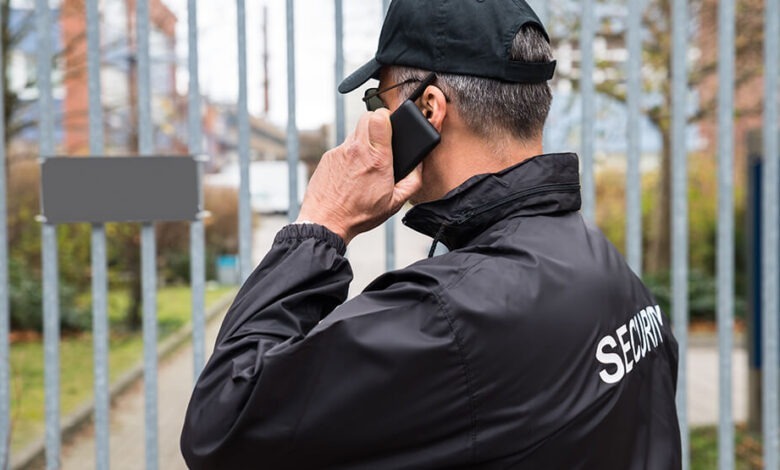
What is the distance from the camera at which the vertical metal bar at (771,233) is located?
2738 millimetres

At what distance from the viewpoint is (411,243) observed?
2941 mm

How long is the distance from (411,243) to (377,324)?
5.00 ft

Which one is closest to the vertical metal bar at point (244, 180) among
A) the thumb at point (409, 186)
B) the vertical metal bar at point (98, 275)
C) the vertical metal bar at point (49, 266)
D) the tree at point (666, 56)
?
the vertical metal bar at point (98, 275)

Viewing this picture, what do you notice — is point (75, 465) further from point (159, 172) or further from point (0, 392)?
point (159, 172)

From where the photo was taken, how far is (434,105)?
1.65 meters

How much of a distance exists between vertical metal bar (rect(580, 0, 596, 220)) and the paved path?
546 millimetres

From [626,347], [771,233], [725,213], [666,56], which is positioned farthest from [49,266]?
[666,56]

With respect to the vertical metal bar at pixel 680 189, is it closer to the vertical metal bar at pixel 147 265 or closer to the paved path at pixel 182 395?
the paved path at pixel 182 395

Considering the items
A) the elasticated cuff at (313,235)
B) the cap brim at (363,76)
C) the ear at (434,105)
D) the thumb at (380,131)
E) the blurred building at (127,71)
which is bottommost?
the elasticated cuff at (313,235)

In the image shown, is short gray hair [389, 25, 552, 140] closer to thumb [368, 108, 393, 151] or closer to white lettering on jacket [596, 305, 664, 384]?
thumb [368, 108, 393, 151]

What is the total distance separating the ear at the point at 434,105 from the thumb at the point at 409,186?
108 millimetres

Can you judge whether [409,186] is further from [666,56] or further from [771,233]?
[666,56]

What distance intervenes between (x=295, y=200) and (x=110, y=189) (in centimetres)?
51

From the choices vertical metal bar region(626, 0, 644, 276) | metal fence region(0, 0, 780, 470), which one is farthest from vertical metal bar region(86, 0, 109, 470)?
vertical metal bar region(626, 0, 644, 276)
